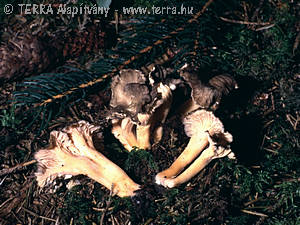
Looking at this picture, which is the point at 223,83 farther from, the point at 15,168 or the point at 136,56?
the point at 15,168

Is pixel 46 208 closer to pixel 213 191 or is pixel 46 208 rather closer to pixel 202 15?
pixel 213 191

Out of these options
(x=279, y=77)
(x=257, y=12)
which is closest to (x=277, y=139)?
(x=279, y=77)

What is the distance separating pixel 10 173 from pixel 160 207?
1.60 m

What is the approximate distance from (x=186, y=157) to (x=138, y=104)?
30.6 inches

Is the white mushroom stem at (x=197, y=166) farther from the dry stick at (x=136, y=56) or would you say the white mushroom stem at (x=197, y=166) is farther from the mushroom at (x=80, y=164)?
the dry stick at (x=136, y=56)

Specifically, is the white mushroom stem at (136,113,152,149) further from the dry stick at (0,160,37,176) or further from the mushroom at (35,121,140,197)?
the dry stick at (0,160,37,176)

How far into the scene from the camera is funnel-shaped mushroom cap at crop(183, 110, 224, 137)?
10.3 feet

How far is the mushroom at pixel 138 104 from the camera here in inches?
122

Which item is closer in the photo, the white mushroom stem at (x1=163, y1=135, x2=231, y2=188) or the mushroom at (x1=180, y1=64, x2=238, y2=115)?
the mushroom at (x1=180, y1=64, x2=238, y2=115)

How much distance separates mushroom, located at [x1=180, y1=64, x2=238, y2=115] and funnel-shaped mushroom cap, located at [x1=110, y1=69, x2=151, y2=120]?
411mm

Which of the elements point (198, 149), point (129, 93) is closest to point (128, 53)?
point (129, 93)

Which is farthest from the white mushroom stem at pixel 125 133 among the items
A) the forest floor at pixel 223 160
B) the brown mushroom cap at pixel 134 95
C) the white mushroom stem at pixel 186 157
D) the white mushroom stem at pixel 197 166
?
the white mushroom stem at pixel 197 166

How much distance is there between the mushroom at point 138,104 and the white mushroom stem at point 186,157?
0.38 meters

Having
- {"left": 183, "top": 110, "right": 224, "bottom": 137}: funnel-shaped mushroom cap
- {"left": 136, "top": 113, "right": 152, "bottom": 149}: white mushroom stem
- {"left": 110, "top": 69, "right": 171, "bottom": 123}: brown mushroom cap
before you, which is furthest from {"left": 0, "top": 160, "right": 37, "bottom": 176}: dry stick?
{"left": 183, "top": 110, "right": 224, "bottom": 137}: funnel-shaped mushroom cap
